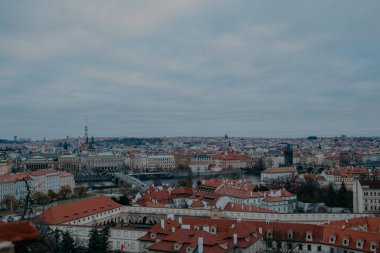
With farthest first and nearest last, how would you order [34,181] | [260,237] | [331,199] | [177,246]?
[34,181]
[331,199]
[260,237]
[177,246]

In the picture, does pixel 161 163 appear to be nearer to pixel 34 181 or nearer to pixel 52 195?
pixel 34 181

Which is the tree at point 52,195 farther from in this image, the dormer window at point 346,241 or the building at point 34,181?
the dormer window at point 346,241

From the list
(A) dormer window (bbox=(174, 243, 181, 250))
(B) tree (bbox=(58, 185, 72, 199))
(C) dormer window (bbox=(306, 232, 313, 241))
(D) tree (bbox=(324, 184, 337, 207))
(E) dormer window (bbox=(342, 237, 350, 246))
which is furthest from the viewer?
(B) tree (bbox=(58, 185, 72, 199))

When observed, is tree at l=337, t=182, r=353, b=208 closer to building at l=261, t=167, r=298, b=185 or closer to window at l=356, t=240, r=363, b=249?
window at l=356, t=240, r=363, b=249

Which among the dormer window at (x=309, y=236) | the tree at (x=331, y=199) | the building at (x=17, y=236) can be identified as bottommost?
the tree at (x=331, y=199)

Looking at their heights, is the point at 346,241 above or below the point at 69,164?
above

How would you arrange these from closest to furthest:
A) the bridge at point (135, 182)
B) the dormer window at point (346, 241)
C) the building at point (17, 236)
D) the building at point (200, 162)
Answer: the building at point (17, 236)
the dormer window at point (346, 241)
the bridge at point (135, 182)
the building at point (200, 162)

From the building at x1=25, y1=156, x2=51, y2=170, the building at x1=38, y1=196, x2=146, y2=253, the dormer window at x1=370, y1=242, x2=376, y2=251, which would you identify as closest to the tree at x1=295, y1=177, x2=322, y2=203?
the building at x1=38, y1=196, x2=146, y2=253

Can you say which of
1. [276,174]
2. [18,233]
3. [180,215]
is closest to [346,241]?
[180,215]

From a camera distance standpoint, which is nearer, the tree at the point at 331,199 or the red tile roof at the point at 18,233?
the red tile roof at the point at 18,233

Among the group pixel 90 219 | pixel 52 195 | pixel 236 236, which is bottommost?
pixel 52 195

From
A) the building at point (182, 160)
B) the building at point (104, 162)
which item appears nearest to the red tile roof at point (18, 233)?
the building at point (182, 160)

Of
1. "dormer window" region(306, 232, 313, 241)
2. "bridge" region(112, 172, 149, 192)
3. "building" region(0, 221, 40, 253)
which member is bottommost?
"bridge" region(112, 172, 149, 192)
